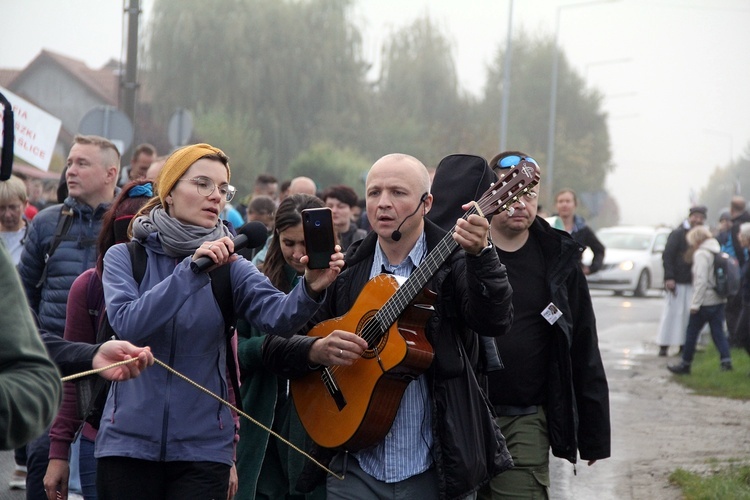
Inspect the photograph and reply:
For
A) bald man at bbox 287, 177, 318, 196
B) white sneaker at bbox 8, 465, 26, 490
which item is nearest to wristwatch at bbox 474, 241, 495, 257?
white sneaker at bbox 8, 465, 26, 490

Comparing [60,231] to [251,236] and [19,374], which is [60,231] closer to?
[251,236]

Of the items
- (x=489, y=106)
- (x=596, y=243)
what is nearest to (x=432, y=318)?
(x=596, y=243)

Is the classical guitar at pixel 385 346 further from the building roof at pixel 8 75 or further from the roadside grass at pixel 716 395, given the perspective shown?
the building roof at pixel 8 75

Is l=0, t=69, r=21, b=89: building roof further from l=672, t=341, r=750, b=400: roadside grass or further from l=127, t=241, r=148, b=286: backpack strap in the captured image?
l=127, t=241, r=148, b=286: backpack strap

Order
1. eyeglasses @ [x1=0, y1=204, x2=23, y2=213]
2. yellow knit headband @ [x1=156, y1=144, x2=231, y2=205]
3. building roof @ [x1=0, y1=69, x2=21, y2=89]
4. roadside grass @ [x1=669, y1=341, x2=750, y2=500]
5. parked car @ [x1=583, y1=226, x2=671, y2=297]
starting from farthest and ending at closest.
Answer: building roof @ [x1=0, y1=69, x2=21, y2=89] < parked car @ [x1=583, y1=226, x2=671, y2=297] < eyeglasses @ [x1=0, y1=204, x2=23, y2=213] < roadside grass @ [x1=669, y1=341, x2=750, y2=500] < yellow knit headband @ [x1=156, y1=144, x2=231, y2=205]

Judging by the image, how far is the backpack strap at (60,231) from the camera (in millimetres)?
6152

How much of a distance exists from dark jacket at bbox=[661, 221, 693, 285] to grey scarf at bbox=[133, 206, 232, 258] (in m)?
13.0

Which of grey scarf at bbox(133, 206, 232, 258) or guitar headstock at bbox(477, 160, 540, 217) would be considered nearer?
guitar headstock at bbox(477, 160, 540, 217)

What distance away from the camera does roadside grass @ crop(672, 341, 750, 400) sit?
12.7 m

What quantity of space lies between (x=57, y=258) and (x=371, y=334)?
8.76 ft

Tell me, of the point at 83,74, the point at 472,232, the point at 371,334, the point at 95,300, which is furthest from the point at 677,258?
the point at 83,74

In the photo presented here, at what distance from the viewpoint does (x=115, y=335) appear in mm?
4152

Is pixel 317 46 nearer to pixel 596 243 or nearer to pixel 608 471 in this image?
pixel 596 243

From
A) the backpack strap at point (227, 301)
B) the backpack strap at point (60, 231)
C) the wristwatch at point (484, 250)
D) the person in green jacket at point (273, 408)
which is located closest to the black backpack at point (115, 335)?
the backpack strap at point (227, 301)
